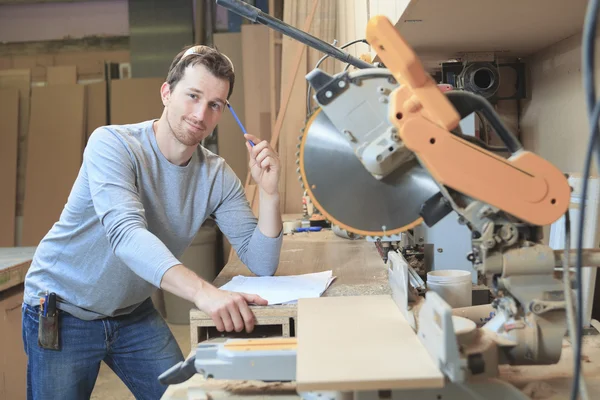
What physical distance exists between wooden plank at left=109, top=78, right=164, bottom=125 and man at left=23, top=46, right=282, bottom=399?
2822 mm

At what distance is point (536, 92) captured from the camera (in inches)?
72.9

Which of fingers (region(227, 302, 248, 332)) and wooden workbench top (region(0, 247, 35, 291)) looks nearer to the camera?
fingers (region(227, 302, 248, 332))

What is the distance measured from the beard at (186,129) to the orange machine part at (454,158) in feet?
2.54

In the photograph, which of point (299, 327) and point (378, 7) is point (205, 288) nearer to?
point (299, 327)

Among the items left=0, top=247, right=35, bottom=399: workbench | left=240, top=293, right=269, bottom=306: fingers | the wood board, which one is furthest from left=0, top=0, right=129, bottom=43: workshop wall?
left=240, top=293, right=269, bottom=306: fingers

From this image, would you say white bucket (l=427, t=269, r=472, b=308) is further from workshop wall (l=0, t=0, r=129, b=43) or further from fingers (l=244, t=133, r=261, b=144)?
workshop wall (l=0, t=0, r=129, b=43)

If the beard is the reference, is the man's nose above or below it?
above

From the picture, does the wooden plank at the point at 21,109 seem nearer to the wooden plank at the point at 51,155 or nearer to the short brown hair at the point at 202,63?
the wooden plank at the point at 51,155

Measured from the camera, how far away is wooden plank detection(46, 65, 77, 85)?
4.47 m

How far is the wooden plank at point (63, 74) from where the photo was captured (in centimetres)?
447

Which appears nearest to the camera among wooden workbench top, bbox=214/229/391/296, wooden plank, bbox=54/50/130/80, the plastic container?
wooden workbench top, bbox=214/229/391/296

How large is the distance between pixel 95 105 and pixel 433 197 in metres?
4.04

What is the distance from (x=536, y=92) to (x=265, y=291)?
1.20 meters

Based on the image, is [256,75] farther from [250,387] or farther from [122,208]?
[250,387]
